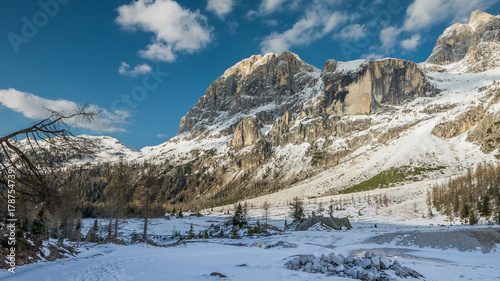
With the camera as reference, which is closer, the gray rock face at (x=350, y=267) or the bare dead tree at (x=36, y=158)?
the bare dead tree at (x=36, y=158)

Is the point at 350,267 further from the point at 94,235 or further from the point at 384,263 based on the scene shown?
the point at 94,235

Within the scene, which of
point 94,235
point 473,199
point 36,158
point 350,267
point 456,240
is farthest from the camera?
point 473,199

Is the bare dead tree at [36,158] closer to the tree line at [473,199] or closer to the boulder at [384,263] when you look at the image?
the boulder at [384,263]

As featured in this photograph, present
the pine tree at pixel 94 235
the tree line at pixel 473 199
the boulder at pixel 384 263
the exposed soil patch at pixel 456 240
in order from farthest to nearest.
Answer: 1. the tree line at pixel 473 199
2. the pine tree at pixel 94 235
3. the exposed soil patch at pixel 456 240
4. the boulder at pixel 384 263

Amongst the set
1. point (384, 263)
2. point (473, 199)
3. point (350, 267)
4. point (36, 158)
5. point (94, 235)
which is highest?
point (36, 158)

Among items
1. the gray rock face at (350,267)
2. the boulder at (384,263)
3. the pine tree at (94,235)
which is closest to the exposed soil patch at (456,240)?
the boulder at (384,263)

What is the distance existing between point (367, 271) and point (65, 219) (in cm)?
5260

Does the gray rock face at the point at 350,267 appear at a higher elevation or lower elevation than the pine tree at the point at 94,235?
higher

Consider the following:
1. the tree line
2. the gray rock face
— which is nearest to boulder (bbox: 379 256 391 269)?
the gray rock face

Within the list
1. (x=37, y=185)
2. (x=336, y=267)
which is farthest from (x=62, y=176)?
(x=336, y=267)

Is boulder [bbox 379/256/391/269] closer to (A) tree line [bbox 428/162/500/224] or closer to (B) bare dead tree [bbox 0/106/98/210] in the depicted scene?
(B) bare dead tree [bbox 0/106/98/210]

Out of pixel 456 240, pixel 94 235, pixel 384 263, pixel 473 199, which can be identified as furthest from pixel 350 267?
pixel 473 199

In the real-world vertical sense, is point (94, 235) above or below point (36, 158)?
below

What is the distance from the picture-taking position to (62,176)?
757cm
